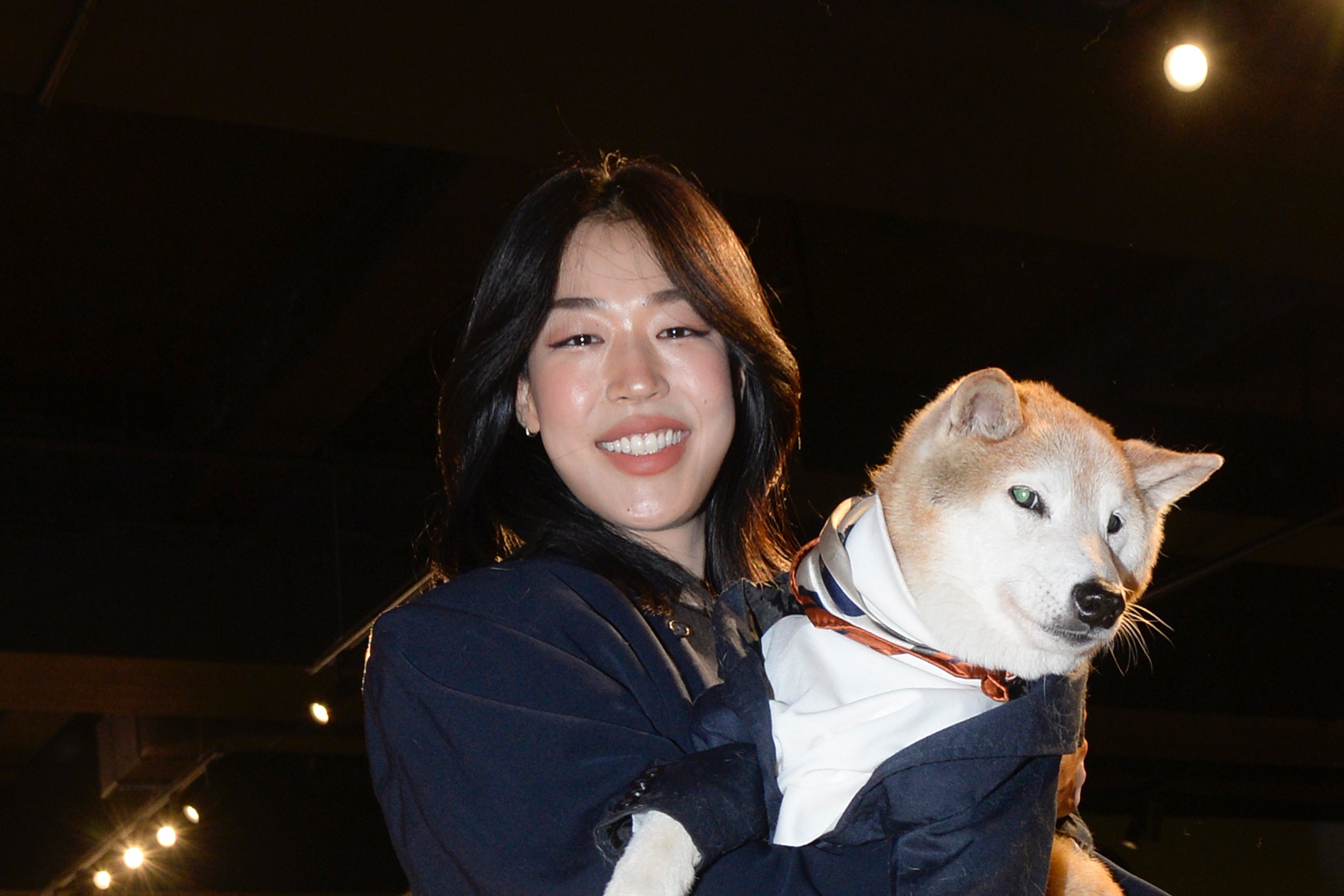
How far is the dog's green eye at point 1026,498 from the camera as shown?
6.42 ft

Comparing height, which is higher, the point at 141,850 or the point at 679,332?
the point at 141,850

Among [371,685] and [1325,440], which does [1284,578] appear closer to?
[1325,440]

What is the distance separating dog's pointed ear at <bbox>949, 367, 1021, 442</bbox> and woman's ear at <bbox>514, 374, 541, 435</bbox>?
0.67 m

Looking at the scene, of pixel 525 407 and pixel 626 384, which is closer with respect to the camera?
pixel 626 384

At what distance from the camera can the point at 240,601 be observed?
9000 millimetres

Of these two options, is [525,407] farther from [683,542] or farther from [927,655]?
[927,655]

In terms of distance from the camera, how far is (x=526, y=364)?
86.2 inches

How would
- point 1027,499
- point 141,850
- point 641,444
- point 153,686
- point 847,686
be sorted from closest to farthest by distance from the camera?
1. point 847,686
2. point 1027,499
3. point 641,444
4. point 153,686
5. point 141,850

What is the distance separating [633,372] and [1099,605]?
29.5 inches

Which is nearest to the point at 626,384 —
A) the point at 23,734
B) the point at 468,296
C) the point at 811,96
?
the point at 811,96

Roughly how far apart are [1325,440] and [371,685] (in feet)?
23.8

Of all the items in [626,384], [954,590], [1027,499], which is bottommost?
[954,590]

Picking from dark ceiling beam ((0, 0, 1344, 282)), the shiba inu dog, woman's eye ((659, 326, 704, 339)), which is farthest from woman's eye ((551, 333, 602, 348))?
dark ceiling beam ((0, 0, 1344, 282))

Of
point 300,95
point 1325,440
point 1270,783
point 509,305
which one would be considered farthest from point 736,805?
point 1270,783
